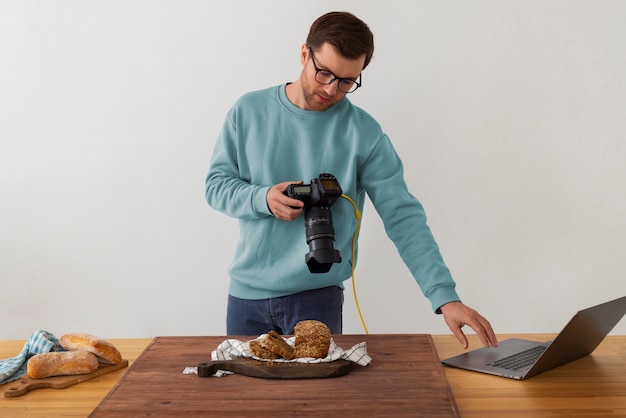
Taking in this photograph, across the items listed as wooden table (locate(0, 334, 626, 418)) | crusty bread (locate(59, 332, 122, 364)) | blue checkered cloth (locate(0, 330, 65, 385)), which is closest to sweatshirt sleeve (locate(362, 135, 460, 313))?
wooden table (locate(0, 334, 626, 418))

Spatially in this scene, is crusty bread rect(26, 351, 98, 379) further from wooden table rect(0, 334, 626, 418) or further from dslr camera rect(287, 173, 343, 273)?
dslr camera rect(287, 173, 343, 273)

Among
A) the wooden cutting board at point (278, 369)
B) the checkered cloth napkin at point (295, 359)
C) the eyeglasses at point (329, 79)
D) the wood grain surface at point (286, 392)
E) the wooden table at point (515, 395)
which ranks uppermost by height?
the eyeglasses at point (329, 79)

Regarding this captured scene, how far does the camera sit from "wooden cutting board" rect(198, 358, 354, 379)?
59.6 inches

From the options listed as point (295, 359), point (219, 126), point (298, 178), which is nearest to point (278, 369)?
point (295, 359)

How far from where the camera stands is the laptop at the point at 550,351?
1.56 metres

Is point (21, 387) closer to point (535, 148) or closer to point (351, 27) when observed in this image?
point (351, 27)

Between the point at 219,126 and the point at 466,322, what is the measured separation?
1.88 metres

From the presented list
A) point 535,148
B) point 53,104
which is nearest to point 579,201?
point 535,148

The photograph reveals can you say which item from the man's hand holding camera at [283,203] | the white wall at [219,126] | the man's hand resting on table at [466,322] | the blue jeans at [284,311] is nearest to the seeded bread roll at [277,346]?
the man's hand holding camera at [283,203]

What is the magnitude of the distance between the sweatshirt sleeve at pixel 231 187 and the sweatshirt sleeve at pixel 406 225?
337 millimetres

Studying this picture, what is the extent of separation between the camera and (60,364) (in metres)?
1.58

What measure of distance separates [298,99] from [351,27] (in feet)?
1.01

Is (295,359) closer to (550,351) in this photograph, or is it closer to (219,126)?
(550,351)

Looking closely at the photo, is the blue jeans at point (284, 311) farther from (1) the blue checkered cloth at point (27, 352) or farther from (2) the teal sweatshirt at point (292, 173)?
(1) the blue checkered cloth at point (27, 352)
